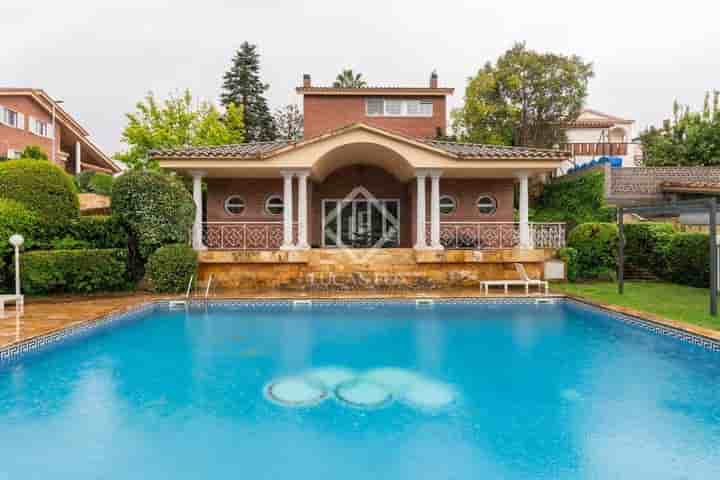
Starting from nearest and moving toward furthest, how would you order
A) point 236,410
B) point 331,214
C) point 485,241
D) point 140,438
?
1. point 140,438
2. point 236,410
3. point 485,241
4. point 331,214

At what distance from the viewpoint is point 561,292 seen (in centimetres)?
1416

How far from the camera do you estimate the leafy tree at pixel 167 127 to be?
91.3ft

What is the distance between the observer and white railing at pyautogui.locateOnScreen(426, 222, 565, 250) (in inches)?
665

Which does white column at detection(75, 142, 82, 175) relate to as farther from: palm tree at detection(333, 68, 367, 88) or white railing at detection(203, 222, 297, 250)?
palm tree at detection(333, 68, 367, 88)

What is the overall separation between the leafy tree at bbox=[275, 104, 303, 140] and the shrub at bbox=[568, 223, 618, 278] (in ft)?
111

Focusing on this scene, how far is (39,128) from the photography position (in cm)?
3072

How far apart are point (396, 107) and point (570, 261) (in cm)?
1312

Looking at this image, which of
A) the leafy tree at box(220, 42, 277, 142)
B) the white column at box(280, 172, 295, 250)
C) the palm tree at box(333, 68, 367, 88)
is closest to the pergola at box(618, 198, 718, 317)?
the white column at box(280, 172, 295, 250)

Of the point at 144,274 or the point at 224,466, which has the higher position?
the point at 144,274

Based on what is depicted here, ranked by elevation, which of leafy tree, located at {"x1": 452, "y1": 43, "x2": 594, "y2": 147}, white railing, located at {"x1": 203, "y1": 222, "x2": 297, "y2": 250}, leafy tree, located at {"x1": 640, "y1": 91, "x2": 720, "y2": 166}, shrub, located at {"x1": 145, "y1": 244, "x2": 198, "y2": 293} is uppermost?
leafy tree, located at {"x1": 452, "y1": 43, "x2": 594, "y2": 147}

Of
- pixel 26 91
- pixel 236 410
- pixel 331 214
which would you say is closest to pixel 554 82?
pixel 331 214

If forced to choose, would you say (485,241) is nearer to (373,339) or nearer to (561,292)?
(561,292)

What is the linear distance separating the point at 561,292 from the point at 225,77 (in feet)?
125

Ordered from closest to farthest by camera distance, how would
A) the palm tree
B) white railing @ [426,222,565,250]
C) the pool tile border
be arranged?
the pool tile border → white railing @ [426,222,565,250] → the palm tree
